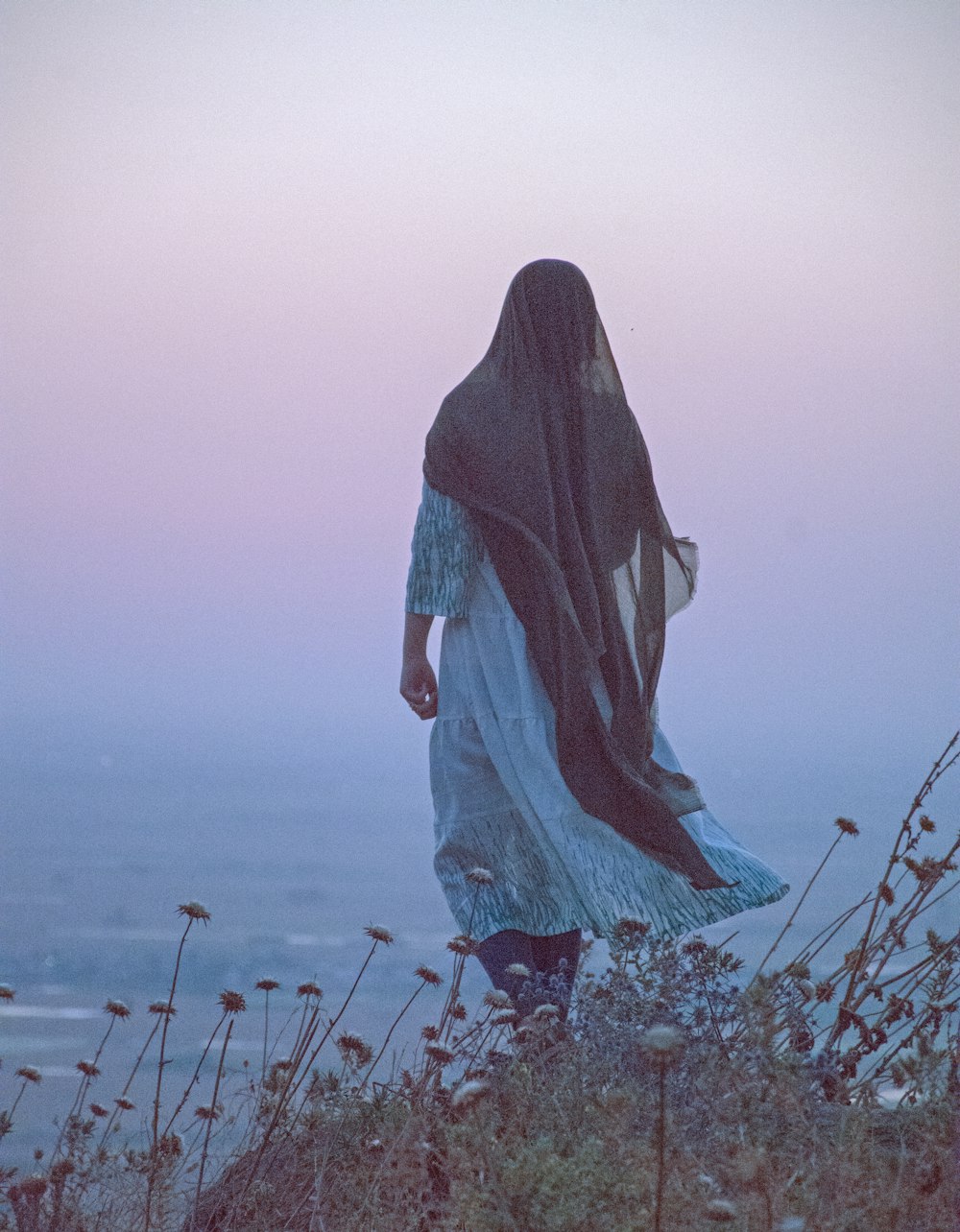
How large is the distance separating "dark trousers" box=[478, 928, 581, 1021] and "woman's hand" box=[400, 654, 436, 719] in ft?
1.75

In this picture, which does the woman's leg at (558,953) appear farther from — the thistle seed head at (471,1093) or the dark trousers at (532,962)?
the thistle seed head at (471,1093)

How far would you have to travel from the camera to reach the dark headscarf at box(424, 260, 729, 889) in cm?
313

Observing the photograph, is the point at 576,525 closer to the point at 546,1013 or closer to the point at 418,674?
the point at 418,674

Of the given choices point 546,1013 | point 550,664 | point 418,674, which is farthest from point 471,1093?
point 418,674

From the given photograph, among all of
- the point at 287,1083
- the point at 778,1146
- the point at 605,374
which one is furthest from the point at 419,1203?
the point at 605,374

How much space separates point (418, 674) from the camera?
10.9 feet

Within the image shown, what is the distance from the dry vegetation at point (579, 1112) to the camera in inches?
80.4

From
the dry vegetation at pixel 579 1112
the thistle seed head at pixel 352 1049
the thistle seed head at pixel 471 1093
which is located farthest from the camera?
the thistle seed head at pixel 352 1049

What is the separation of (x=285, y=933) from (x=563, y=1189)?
482 inches

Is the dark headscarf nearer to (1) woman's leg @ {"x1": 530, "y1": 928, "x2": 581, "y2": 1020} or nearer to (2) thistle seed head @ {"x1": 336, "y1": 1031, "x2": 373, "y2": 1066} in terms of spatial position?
(1) woman's leg @ {"x1": 530, "y1": 928, "x2": 581, "y2": 1020}

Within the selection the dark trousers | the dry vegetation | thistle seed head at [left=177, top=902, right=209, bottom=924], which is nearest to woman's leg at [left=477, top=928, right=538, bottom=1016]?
the dark trousers

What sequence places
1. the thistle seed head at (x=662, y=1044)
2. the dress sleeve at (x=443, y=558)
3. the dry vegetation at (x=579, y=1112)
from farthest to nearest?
the dress sleeve at (x=443, y=558)
the dry vegetation at (x=579, y=1112)
the thistle seed head at (x=662, y=1044)

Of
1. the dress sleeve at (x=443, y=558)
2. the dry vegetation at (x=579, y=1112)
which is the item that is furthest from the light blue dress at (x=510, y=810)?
the dry vegetation at (x=579, y=1112)

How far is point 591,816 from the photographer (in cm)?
312
